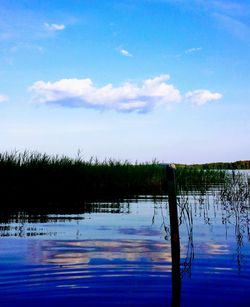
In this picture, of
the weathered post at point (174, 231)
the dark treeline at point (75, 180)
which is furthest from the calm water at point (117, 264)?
the dark treeline at point (75, 180)

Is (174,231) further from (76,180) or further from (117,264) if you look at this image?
(76,180)

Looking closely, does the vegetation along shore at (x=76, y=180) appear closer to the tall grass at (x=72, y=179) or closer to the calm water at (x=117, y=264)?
the tall grass at (x=72, y=179)

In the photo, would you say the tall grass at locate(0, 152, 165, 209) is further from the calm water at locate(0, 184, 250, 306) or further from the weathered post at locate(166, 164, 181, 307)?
the weathered post at locate(166, 164, 181, 307)

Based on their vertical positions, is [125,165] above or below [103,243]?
above

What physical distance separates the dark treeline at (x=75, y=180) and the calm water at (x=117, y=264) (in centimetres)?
709

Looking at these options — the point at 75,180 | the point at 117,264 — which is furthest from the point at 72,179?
the point at 117,264

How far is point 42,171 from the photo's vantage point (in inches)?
1038

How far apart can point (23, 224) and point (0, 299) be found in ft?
29.4

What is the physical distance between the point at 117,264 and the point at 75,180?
1908 cm

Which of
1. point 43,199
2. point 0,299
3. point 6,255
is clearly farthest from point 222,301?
point 43,199

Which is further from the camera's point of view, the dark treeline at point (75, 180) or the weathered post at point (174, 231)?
the dark treeline at point (75, 180)

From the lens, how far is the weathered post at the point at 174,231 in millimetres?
7309

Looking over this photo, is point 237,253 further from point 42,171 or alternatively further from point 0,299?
point 42,171

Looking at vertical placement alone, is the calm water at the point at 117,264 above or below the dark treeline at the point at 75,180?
below
